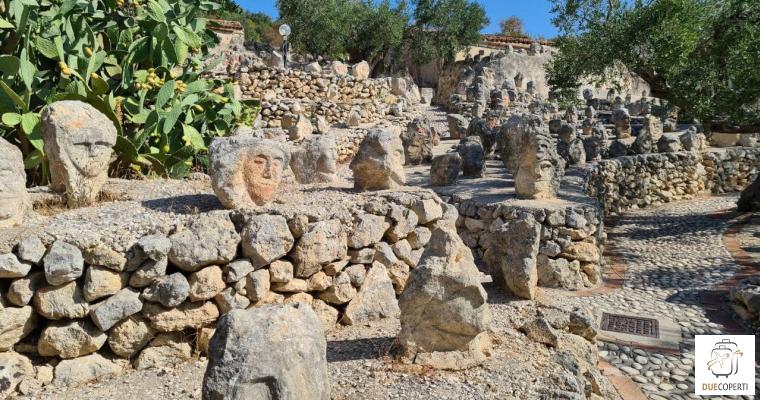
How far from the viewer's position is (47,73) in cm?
736

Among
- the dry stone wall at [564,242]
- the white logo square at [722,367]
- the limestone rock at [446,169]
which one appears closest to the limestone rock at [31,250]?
the white logo square at [722,367]

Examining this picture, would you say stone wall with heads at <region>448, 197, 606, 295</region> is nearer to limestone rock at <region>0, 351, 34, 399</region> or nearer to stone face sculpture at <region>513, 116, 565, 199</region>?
stone face sculpture at <region>513, 116, 565, 199</region>

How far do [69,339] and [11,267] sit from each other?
721 millimetres

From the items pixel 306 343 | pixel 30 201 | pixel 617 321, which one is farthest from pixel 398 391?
pixel 617 321

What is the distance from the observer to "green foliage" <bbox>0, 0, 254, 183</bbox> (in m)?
6.79

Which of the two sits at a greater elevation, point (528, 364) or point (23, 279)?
point (23, 279)

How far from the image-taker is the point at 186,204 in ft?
18.9

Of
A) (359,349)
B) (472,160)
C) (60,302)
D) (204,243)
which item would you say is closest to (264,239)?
(204,243)

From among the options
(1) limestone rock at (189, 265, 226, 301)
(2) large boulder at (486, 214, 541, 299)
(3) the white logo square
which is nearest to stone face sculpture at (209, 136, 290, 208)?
(1) limestone rock at (189, 265, 226, 301)

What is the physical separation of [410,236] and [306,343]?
356 cm

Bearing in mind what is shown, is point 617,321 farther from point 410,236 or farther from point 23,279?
point 23,279

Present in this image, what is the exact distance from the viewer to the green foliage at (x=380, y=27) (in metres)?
29.7

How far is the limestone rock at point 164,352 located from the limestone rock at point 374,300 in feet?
5.51

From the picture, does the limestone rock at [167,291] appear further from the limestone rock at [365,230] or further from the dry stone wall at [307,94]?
Answer: the dry stone wall at [307,94]
